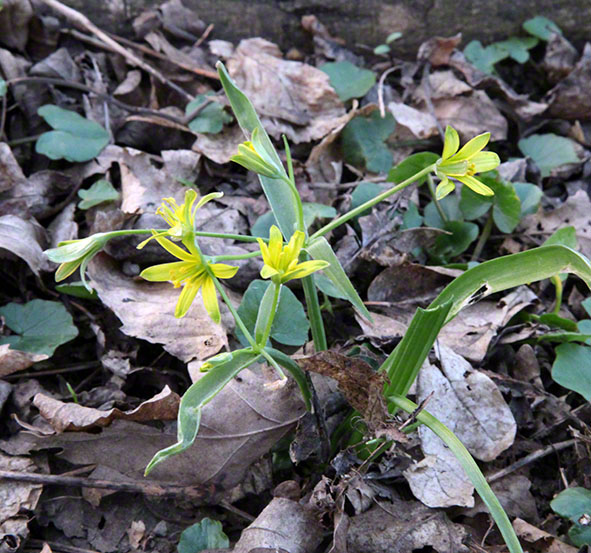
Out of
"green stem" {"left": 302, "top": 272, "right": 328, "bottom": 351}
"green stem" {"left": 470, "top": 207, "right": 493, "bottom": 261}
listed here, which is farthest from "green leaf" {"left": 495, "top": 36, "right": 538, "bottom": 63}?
"green stem" {"left": 302, "top": 272, "right": 328, "bottom": 351}

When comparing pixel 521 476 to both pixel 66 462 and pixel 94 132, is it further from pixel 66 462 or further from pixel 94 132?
pixel 94 132

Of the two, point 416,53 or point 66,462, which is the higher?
point 416,53

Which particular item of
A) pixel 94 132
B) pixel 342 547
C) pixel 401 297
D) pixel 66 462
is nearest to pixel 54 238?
pixel 94 132

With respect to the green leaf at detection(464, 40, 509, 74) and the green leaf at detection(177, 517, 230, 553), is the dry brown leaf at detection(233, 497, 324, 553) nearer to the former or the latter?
the green leaf at detection(177, 517, 230, 553)

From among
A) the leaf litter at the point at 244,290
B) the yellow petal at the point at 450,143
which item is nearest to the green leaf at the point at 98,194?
the leaf litter at the point at 244,290

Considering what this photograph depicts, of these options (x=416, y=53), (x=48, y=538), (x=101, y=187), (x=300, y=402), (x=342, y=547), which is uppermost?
(x=416, y=53)

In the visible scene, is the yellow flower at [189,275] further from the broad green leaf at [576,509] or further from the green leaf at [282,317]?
the broad green leaf at [576,509]
